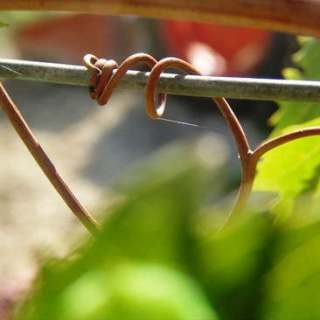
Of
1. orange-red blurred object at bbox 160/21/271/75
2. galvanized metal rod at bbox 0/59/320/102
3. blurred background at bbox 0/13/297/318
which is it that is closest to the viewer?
galvanized metal rod at bbox 0/59/320/102

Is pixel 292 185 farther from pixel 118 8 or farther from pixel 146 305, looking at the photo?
pixel 146 305

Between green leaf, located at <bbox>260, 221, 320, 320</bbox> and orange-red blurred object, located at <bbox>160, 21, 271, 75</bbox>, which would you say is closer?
green leaf, located at <bbox>260, 221, 320, 320</bbox>

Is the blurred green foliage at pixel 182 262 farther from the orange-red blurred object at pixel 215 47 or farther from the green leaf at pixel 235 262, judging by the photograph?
the orange-red blurred object at pixel 215 47

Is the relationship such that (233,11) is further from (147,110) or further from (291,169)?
(291,169)

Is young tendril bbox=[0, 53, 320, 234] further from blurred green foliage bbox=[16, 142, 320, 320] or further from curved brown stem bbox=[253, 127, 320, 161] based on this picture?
blurred green foliage bbox=[16, 142, 320, 320]

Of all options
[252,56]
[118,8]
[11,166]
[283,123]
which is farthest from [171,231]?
[252,56]

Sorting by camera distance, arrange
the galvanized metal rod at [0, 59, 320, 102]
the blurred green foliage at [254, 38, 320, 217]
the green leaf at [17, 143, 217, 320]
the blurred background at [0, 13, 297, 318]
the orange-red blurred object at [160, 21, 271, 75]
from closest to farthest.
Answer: the green leaf at [17, 143, 217, 320] → the galvanized metal rod at [0, 59, 320, 102] → the blurred green foliage at [254, 38, 320, 217] → the blurred background at [0, 13, 297, 318] → the orange-red blurred object at [160, 21, 271, 75]

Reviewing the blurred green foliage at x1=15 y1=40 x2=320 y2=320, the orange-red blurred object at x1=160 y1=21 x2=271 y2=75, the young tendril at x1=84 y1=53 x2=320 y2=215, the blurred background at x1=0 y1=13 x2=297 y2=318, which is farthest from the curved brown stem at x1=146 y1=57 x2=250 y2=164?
the orange-red blurred object at x1=160 y1=21 x2=271 y2=75

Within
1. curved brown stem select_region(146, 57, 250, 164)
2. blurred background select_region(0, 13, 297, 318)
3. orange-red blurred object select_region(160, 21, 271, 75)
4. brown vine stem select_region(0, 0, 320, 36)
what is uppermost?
brown vine stem select_region(0, 0, 320, 36)
